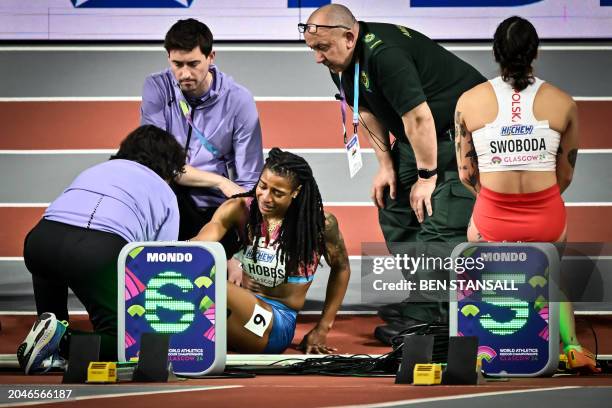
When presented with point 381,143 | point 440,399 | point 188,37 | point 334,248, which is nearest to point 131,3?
point 188,37

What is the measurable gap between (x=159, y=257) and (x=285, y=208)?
115cm

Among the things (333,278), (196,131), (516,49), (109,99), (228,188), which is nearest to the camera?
(516,49)

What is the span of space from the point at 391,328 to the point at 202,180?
1.21 m

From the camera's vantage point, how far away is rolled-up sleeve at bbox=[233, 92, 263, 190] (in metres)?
6.45

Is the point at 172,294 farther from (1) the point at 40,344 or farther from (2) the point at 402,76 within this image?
(2) the point at 402,76

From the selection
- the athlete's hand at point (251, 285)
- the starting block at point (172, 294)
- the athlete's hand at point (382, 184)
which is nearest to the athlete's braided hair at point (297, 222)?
the athlete's hand at point (251, 285)

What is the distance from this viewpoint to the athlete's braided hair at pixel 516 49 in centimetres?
467

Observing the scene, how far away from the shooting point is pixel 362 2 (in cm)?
672

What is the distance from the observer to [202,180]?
6371 millimetres

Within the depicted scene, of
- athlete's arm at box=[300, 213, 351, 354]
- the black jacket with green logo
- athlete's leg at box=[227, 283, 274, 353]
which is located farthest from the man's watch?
athlete's leg at box=[227, 283, 274, 353]

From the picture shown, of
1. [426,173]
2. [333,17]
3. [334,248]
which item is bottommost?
[334,248]

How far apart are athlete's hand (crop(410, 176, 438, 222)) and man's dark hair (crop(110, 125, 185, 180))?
1.23 meters

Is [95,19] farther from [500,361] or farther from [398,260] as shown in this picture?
[500,361]

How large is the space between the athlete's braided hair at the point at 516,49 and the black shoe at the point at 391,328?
1499 mm
